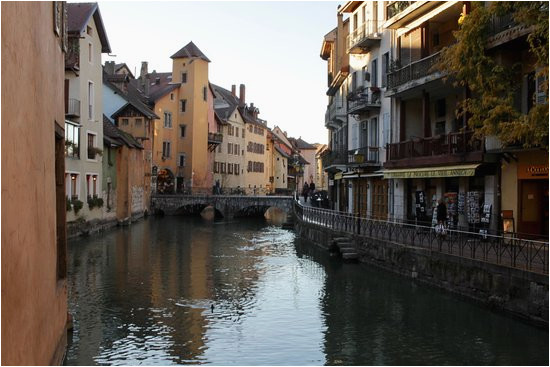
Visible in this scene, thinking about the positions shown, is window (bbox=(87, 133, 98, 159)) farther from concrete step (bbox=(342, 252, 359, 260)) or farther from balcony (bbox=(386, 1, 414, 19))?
concrete step (bbox=(342, 252, 359, 260))

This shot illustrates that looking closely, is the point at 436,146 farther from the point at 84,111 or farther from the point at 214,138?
the point at 214,138

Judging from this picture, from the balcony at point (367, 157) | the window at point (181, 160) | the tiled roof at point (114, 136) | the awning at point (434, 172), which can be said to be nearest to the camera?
the awning at point (434, 172)

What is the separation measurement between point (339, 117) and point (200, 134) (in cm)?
3626

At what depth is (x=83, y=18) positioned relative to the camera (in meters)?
38.8

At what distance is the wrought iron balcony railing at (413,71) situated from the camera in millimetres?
25766

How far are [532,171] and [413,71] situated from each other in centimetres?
846

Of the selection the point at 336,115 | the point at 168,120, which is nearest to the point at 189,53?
the point at 168,120

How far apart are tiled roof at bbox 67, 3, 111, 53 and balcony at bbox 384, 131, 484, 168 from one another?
19955 mm

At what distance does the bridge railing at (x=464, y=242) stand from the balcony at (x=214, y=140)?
164 feet

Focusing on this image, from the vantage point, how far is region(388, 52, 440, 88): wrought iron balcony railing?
25.8 m

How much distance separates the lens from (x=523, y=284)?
14.9 metres

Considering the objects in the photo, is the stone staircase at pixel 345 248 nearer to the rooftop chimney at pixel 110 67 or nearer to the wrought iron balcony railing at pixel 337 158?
the wrought iron balcony railing at pixel 337 158

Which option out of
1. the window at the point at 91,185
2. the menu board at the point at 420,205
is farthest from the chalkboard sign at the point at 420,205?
the window at the point at 91,185

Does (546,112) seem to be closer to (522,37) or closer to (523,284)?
(523,284)
